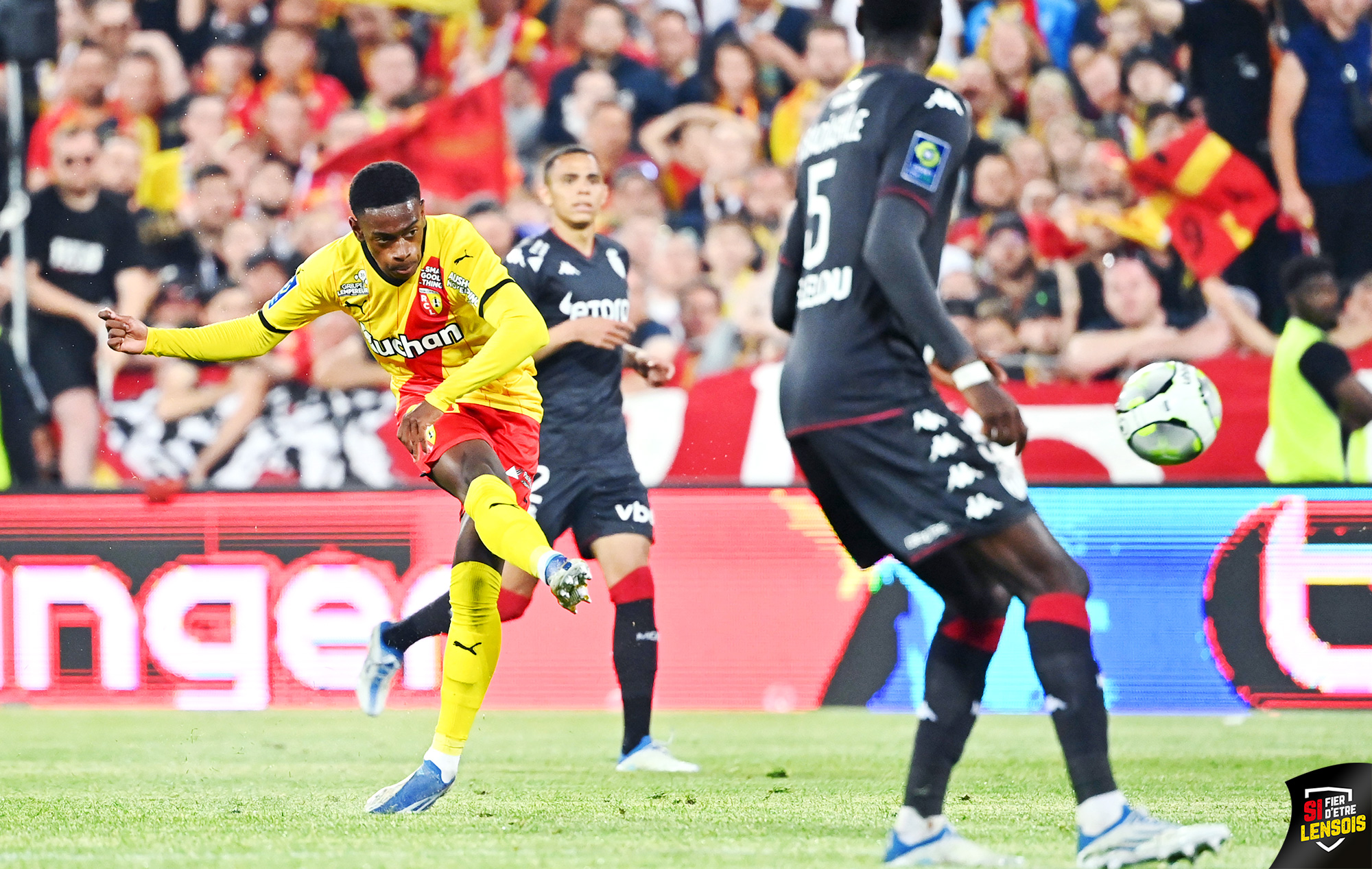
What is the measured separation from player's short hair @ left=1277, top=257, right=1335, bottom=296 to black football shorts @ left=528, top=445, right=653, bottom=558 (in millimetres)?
4391

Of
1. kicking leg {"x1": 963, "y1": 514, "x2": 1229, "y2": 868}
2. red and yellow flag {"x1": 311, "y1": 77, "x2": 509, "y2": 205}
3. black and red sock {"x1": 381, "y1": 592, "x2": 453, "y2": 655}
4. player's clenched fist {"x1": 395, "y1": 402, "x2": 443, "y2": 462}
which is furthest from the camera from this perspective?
red and yellow flag {"x1": 311, "y1": 77, "x2": 509, "y2": 205}

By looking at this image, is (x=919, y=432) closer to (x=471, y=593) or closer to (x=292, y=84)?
(x=471, y=593)

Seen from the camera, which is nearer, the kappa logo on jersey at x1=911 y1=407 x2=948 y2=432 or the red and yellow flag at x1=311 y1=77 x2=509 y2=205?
the kappa logo on jersey at x1=911 y1=407 x2=948 y2=432

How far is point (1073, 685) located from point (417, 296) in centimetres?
260

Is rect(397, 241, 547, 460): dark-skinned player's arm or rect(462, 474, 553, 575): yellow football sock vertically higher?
rect(397, 241, 547, 460): dark-skinned player's arm

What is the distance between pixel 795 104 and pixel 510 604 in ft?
20.2

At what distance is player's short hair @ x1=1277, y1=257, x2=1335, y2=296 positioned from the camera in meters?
9.26

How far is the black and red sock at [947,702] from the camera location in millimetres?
4211

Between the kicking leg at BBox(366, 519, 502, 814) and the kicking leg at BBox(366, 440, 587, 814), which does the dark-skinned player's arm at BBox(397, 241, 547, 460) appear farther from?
the kicking leg at BBox(366, 519, 502, 814)

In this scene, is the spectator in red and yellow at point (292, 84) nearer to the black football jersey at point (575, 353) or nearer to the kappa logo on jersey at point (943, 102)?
the black football jersey at point (575, 353)

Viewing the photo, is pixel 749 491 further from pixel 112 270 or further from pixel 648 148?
pixel 112 270

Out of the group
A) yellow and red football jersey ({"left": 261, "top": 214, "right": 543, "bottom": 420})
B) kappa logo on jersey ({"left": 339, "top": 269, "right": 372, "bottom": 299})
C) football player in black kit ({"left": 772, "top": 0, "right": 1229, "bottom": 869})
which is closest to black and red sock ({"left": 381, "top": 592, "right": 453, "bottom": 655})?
yellow and red football jersey ({"left": 261, "top": 214, "right": 543, "bottom": 420})

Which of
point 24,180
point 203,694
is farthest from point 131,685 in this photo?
point 24,180

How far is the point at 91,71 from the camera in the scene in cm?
1188
